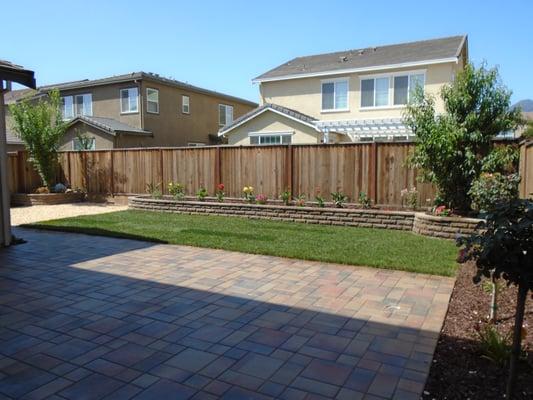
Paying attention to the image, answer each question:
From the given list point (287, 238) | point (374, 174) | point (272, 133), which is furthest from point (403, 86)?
point (287, 238)

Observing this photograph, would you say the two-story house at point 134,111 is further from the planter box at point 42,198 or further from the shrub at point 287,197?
the shrub at point 287,197

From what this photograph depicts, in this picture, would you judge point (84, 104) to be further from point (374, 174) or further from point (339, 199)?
point (374, 174)

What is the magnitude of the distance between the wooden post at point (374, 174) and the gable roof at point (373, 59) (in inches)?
415

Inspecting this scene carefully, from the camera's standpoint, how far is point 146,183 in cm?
1476

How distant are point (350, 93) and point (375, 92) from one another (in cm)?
123

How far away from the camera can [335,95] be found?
Result: 70.6 ft

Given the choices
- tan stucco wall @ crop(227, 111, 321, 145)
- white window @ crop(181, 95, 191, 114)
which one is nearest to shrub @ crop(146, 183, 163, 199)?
tan stucco wall @ crop(227, 111, 321, 145)

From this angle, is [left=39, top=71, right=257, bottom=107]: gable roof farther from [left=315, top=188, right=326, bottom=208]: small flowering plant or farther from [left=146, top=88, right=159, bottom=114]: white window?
[left=315, top=188, right=326, bottom=208]: small flowering plant

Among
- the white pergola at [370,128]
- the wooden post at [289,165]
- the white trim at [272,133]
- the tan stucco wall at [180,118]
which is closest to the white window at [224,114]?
the tan stucco wall at [180,118]

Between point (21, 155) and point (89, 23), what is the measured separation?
24.4 feet

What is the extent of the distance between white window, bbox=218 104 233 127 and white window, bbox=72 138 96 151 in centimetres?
966

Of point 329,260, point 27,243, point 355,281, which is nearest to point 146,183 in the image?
point 27,243

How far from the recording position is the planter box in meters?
15.4

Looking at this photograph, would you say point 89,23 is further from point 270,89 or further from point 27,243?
point 270,89
